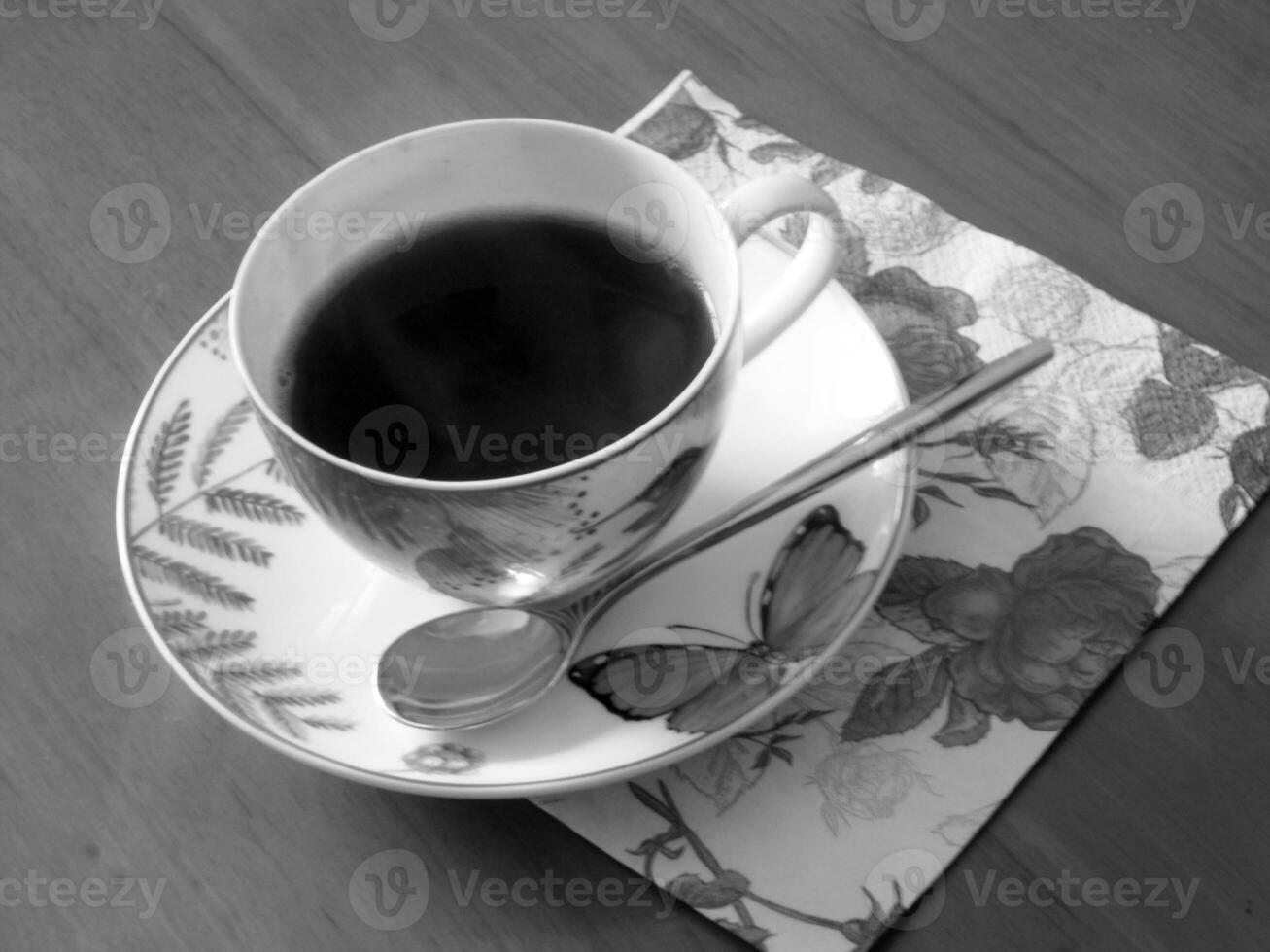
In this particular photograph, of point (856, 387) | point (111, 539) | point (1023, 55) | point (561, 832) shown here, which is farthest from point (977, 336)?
point (111, 539)

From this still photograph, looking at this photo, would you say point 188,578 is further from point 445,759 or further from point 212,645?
point 445,759

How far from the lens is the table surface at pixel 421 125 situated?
0.49 m

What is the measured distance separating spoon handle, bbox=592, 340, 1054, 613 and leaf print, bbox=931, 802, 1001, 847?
14 cm

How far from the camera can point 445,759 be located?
49 centimetres

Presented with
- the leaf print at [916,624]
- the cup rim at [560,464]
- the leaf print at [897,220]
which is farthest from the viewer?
the leaf print at [897,220]

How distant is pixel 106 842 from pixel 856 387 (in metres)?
0.37

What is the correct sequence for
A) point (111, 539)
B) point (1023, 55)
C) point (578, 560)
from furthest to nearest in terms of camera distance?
point (1023, 55) < point (111, 539) < point (578, 560)

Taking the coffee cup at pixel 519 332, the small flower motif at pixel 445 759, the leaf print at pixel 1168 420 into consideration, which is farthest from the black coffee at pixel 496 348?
the leaf print at pixel 1168 420

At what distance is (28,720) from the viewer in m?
0.55

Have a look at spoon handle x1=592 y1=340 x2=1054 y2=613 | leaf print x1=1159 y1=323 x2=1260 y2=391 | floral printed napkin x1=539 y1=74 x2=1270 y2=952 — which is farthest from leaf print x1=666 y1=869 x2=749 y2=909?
leaf print x1=1159 y1=323 x2=1260 y2=391

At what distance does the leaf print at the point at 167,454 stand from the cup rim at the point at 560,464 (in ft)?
0.26

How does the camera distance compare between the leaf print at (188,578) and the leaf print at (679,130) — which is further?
the leaf print at (679,130)

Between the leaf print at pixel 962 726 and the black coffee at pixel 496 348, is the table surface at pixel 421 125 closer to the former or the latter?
the leaf print at pixel 962 726

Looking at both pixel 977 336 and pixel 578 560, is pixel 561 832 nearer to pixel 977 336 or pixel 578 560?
pixel 578 560
